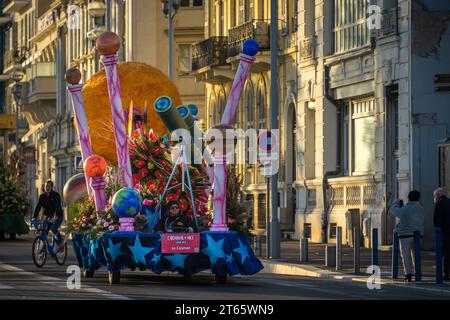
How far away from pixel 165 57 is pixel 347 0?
24.7 meters

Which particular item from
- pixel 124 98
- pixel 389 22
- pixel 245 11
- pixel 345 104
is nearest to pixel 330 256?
pixel 124 98

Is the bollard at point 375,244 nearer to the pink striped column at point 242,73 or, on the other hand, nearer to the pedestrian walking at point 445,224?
the pedestrian walking at point 445,224

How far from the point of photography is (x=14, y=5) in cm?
10044

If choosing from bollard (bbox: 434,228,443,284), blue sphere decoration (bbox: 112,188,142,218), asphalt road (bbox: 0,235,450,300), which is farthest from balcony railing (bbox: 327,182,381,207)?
blue sphere decoration (bbox: 112,188,142,218)

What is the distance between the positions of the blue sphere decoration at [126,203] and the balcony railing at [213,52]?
97.2 feet

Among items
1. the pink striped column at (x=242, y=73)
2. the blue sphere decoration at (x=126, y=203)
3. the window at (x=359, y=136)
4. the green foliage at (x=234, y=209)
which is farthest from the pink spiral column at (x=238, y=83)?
the window at (x=359, y=136)

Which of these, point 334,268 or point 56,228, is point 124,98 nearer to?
point 56,228

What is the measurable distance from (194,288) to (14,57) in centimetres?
7263

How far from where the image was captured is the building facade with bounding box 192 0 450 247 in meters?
37.7

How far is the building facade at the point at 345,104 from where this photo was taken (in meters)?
37.7

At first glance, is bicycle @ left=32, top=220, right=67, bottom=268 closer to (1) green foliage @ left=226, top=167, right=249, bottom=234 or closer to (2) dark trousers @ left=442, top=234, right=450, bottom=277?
(1) green foliage @ left=226, top=167, right=249, bottom=234

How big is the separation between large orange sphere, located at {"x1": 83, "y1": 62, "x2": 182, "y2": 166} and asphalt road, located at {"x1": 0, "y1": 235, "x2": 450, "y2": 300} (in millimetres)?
2194
